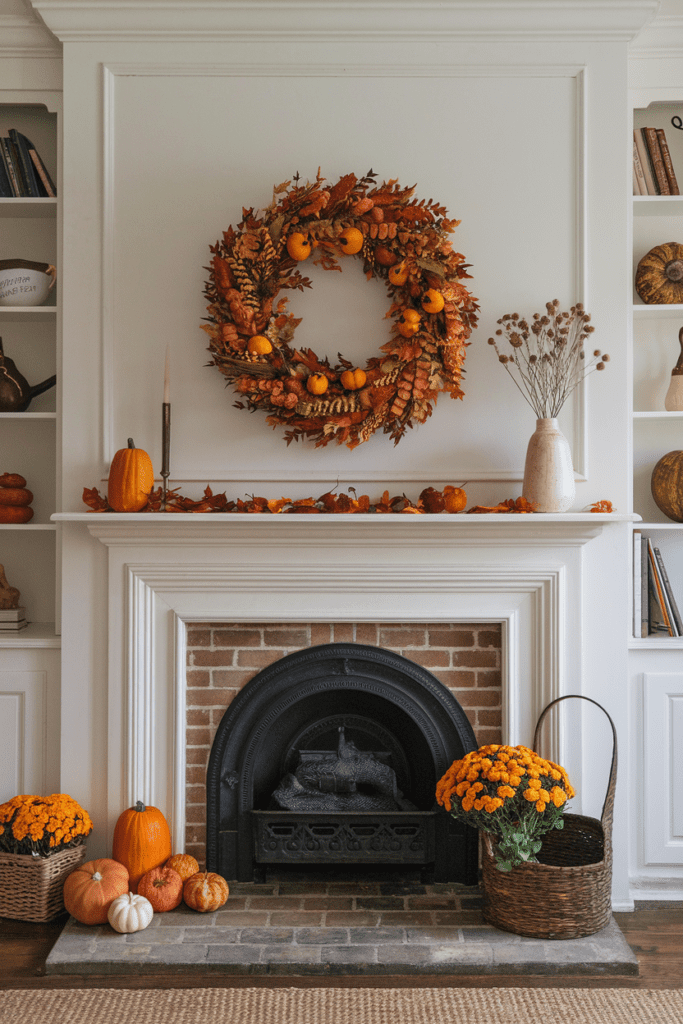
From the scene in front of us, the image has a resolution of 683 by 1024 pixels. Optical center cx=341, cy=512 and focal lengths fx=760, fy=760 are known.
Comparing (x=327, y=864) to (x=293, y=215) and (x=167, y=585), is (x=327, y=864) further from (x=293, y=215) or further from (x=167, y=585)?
(x=293, y=215)

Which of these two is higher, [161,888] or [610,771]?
[610,771]

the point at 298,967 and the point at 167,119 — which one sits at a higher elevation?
the point at 167,119

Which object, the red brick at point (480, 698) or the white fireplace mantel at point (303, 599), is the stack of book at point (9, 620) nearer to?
the white fireplace mantel at point (303, 599)

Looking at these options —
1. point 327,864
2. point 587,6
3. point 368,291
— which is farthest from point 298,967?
point 587,6

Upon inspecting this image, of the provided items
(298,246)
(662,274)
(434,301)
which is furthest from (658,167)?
(298,246)

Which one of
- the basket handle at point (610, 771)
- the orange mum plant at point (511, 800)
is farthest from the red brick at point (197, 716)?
the basket handle at point (610, 771)

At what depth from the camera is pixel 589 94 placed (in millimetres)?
2391

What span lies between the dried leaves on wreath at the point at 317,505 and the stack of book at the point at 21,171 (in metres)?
1.07

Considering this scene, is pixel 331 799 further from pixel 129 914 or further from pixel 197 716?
pixel 129 914

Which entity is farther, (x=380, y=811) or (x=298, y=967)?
(x=380, y=811)

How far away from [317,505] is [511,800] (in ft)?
3.31

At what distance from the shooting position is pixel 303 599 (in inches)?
93.5

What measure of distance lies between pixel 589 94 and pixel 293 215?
39.9 inches

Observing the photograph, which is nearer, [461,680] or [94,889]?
[94,889]
